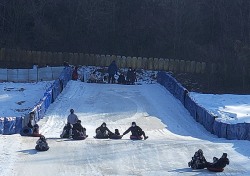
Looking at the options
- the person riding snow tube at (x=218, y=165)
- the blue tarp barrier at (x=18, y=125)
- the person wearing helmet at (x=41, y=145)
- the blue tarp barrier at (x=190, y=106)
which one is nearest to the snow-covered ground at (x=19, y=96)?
the blue tarp barrier at (x=18, y=125)

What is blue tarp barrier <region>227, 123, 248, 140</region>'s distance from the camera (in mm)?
23688

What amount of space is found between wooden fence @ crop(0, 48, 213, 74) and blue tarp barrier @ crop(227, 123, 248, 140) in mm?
24569

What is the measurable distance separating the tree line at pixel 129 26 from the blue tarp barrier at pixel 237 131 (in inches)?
1056

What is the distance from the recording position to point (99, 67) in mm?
48844

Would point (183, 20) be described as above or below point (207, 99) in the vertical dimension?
above

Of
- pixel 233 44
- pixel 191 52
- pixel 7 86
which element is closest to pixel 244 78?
pixel 233 44

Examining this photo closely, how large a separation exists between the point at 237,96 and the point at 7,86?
16.7 meters

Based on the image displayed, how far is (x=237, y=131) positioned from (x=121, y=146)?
19.8 ft

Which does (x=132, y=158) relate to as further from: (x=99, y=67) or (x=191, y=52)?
(x=191, y=52)

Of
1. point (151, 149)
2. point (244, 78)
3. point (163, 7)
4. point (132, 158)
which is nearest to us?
point (132, 158)

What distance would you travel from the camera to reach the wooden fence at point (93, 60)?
4884 centimetres

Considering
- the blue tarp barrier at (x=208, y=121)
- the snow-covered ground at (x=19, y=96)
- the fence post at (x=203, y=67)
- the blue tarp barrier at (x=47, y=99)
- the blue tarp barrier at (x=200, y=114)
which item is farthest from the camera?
the fence post at (x=203, y=67)

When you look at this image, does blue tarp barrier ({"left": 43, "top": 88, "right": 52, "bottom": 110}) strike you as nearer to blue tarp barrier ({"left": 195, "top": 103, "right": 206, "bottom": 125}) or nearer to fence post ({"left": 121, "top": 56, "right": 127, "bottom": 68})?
blue tarp barrier ({"left": 195, "top": 103, "right": 206, "bottom": 125})

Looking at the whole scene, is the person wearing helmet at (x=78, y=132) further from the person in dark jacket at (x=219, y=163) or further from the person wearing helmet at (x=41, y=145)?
the person in dark jacket at (x=219, y=163)
